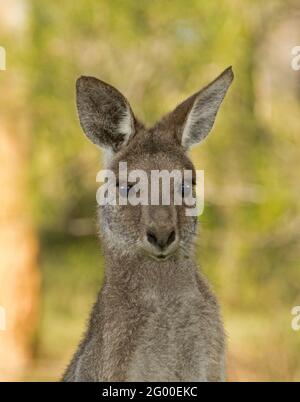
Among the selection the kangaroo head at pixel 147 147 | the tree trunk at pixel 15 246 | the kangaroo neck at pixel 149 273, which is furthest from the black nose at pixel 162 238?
the tree trunk at pixel 15 246

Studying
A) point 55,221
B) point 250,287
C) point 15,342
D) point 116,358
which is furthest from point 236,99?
point 116,358

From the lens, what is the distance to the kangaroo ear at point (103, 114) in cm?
459

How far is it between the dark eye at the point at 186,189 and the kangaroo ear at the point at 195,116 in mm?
332

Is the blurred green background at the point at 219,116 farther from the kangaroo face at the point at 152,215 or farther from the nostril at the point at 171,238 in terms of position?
the nostril at the point at 171,238

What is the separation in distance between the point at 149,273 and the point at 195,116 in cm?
80

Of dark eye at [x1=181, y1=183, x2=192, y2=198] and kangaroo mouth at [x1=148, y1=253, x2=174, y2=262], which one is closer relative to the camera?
kangaroo mouth at [x1=148, y1=253, x2=174, y2=262]

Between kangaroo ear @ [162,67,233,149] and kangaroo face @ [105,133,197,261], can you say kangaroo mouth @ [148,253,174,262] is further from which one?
kangaroo ear @ [162,67,233,149]

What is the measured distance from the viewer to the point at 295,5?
481 inches

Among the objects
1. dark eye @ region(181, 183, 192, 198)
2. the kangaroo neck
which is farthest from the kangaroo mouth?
dark eye @ region(181, 183, 192, 198)

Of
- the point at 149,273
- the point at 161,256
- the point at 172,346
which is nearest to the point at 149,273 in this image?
the point at 149,273

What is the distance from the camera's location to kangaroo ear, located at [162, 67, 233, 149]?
4637 mm

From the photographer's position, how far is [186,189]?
4.51 m
